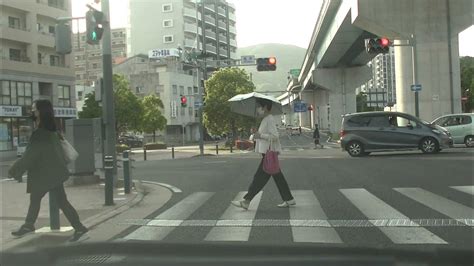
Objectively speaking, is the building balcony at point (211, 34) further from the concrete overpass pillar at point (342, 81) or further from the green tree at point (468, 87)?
the green tree at point (468, 87)

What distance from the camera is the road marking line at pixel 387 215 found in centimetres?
664

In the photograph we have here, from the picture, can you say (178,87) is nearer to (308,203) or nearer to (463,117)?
(463,117)

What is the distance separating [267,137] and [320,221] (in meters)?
1.94

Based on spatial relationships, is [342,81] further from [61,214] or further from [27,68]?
[61,214]

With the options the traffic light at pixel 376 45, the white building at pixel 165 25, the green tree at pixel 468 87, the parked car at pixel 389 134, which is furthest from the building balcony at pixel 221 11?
the parked car at pixel 389 134

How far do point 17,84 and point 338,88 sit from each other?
33.6 meters

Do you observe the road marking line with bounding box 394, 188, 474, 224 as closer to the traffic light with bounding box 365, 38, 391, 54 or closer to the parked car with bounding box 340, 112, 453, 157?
the parked car with bounding box 340, 112, 453, 157

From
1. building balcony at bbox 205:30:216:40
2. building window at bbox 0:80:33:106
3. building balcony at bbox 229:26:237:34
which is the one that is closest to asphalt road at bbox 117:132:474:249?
building window at bbox 0:80:33:106

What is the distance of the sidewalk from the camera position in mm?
7445

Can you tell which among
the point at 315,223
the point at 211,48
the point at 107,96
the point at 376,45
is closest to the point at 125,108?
the point at 376,45

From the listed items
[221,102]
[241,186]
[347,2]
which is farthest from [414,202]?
[221,102]

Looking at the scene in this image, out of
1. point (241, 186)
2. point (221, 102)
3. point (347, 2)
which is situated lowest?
point (241, 186)

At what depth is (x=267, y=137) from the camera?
9.45 meters

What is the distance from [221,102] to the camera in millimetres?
45406
